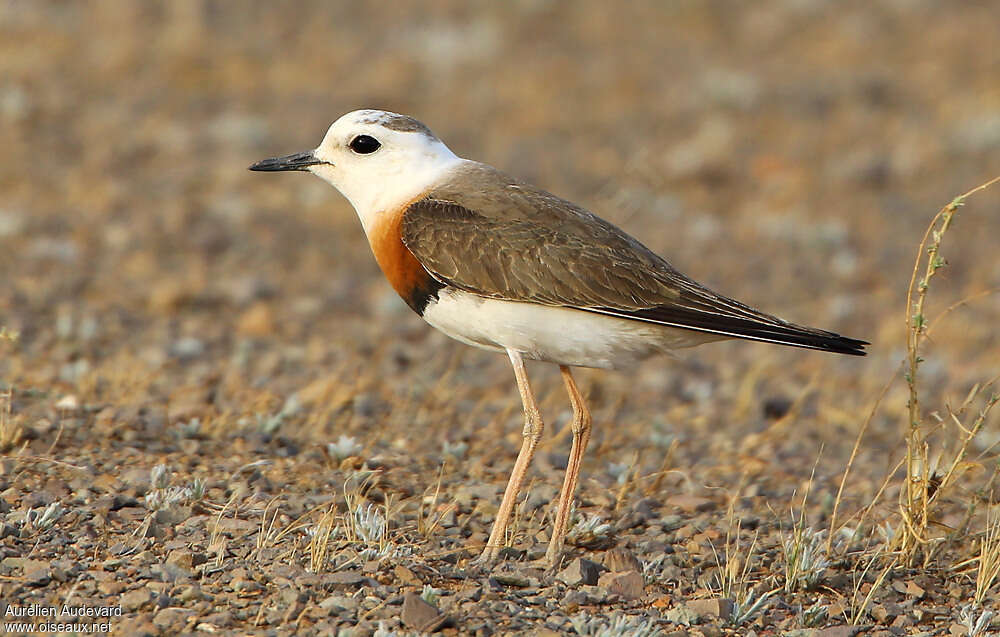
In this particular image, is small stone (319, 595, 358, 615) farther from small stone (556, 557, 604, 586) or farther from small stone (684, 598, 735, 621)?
small stone (684, 598, 735, 621)

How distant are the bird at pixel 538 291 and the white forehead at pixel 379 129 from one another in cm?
30

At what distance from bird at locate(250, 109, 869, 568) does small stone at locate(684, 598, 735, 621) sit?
2.15 ft

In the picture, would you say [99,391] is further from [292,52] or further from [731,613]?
[292,52]

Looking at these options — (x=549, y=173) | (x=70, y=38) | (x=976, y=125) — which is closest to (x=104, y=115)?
(x=70, y=38)

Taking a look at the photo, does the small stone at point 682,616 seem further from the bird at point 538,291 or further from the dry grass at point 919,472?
the dry grass at point 919,472

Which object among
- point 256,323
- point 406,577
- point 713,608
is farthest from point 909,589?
point 256,323

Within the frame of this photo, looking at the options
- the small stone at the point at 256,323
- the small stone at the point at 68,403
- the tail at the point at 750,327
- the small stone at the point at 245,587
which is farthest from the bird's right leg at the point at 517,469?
the small stone at the point at 256,323

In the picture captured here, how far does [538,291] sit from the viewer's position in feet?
17.7

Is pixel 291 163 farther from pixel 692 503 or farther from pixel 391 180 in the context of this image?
pixel 692 503

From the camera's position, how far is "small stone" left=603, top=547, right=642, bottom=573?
515 centimetres

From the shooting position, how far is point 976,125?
14.6 m

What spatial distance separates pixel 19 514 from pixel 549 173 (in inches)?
346

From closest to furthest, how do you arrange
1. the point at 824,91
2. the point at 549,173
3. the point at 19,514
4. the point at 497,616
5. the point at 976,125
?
the point at 497,616, the point at 19,514, the point at 549,173, the point at 976,125, the point at 824,91

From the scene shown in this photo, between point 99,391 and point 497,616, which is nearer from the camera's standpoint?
point 497,616
